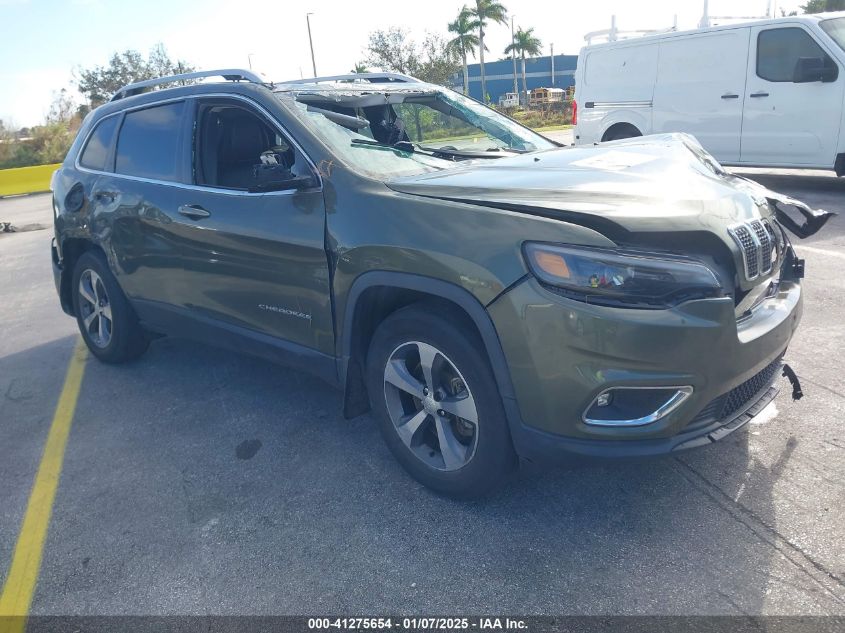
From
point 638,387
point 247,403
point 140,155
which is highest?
point 140,155

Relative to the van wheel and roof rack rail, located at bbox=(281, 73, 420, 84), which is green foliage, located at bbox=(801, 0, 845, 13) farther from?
roof rack rail, located at bbox=(281, 73, 420, 84)

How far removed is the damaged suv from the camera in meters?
2.40

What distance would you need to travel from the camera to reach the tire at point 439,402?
2695 millimetres

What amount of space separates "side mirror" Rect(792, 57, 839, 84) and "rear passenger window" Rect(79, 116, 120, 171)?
8.01 m

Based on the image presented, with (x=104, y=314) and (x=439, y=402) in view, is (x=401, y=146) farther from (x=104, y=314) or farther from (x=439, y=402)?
(x=104, y=314)

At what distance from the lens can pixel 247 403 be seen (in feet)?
14.1

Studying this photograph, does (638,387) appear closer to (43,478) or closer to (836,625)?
(836,625)

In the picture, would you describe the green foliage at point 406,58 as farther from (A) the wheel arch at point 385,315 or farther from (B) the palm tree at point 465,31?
(A) the wheel arch at point 385,315

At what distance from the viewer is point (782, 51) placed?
9.06m

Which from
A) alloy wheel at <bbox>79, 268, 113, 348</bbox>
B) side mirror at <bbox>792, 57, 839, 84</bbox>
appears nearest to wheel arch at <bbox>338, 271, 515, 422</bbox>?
alloy wheel at <bbox>79, 268, 113, 348</bbox>

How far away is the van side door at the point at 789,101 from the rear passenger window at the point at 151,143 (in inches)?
310

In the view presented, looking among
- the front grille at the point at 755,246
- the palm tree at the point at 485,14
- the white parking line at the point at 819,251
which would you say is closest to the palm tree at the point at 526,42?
the palm tree at the point at 485,14

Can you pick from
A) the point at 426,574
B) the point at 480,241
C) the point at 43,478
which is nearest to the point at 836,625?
the point at 426,574

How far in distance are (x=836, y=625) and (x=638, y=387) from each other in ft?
3.05
